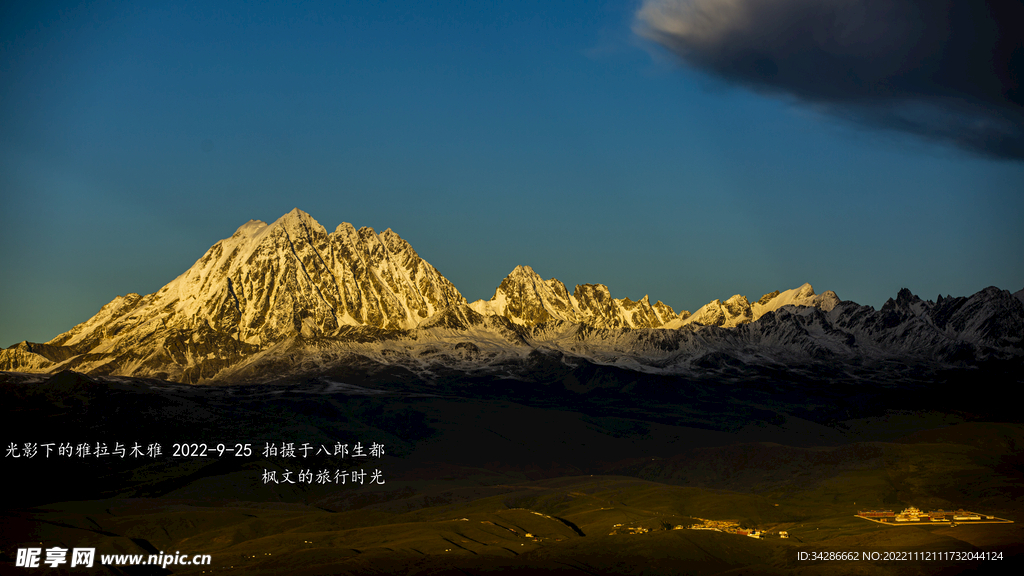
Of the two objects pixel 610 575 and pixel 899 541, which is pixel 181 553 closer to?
pixel 610 575

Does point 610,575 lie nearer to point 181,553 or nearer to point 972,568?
point 972,568

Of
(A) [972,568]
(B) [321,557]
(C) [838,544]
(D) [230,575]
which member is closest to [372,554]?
(B) [321,557]

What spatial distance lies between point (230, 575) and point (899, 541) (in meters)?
110

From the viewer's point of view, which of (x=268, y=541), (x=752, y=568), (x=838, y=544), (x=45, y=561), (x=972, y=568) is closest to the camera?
(x=972, y=568)

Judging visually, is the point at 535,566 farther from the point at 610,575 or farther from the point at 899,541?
the point at 899,541

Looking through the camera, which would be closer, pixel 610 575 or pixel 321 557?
pixel 610 575

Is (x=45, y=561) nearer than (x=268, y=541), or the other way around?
(x=45, y=561)

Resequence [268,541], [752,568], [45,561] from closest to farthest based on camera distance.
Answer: [752,568]
[45,561]
[268,541]

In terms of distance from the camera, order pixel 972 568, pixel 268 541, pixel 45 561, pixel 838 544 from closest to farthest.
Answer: pixel 972 568
pixel 838 544
pixel 45 561
pixel 268 541

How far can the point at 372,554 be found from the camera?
17600cm

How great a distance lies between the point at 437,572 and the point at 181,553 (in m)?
66.9

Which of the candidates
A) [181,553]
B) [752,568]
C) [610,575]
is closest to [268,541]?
[181,553]

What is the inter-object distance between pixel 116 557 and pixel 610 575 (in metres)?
95.8

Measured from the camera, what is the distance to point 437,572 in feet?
526
